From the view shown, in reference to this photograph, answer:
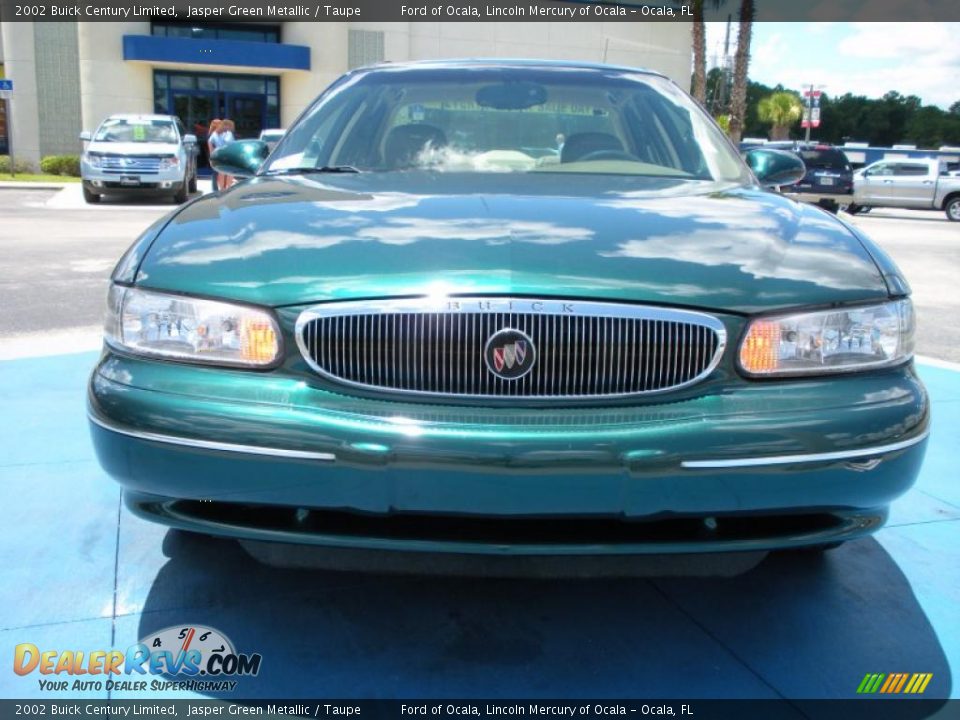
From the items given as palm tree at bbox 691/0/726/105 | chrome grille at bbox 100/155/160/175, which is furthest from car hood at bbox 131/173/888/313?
palm tree at bbox 691/0/726/105

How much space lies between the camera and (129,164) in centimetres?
1806

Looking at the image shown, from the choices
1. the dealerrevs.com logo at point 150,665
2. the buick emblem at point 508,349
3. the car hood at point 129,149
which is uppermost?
the car hood at point 129,149

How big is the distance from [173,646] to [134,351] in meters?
0.79

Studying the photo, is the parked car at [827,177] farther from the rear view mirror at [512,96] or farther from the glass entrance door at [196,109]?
the rear view mirror at [512,96]

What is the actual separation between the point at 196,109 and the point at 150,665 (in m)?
29.1

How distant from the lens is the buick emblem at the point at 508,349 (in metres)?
2.01

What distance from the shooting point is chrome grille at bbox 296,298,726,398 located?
2020mm

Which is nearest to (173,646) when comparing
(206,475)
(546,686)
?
(206,475)

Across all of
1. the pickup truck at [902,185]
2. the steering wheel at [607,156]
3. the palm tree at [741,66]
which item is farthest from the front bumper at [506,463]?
the pickup truck at [902,185]

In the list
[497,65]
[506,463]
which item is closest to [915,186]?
[497,65]

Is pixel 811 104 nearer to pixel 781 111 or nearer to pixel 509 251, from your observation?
pixel 781 111

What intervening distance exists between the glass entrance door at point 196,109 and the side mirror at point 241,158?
26.3 metres

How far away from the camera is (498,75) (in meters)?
3.71

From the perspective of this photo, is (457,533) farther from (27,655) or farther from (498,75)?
(498,75)
